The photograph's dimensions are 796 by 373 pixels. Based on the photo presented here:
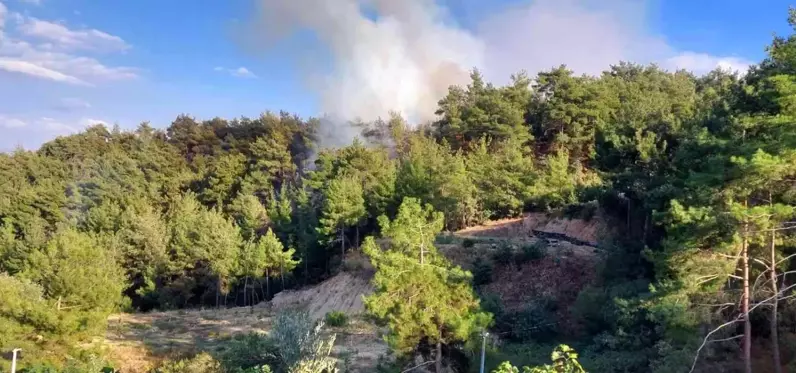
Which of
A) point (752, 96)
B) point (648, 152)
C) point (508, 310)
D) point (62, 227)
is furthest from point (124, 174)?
point (752, 96)

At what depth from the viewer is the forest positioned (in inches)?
568

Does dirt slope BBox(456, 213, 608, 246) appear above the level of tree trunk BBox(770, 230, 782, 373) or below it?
above

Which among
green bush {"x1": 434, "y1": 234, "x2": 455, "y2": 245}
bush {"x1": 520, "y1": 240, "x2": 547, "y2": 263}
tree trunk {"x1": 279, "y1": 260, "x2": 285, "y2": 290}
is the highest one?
green bush {"x1": 434, "y1": 234, "x2": 455, "y2": 245}

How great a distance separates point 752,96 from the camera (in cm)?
1678

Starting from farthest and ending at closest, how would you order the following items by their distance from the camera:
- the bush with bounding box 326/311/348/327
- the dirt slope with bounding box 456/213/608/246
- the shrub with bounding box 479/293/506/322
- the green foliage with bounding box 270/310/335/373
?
the dirt slope with bounding box 456/213/608/246 → the bush with bounding box 326/311/348/327 → the shrub with bounding box 479/293/506/322 → the green foliage with bounding box 270/310/335/373

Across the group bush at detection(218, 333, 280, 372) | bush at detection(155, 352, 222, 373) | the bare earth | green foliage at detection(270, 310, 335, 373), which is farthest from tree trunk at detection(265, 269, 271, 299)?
green foliage at detection(270, 310, 335, 373)

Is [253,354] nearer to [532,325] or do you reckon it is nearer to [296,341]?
[296,341]

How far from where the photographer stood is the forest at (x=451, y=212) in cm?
1444

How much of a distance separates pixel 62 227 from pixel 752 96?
163ft

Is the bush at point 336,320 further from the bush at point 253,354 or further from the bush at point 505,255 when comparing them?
the bush at point 253,354

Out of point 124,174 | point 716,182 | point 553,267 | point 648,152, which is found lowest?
point 553,267

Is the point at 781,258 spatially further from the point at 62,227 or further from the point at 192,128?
the point at 192,128

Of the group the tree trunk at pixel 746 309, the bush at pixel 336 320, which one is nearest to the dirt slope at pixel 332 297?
the bush at pixel 336 320

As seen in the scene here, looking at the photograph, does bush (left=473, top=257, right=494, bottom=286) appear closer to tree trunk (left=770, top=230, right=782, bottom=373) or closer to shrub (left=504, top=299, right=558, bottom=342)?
shrub (left=504, top=299, right=558, bottom=342)
